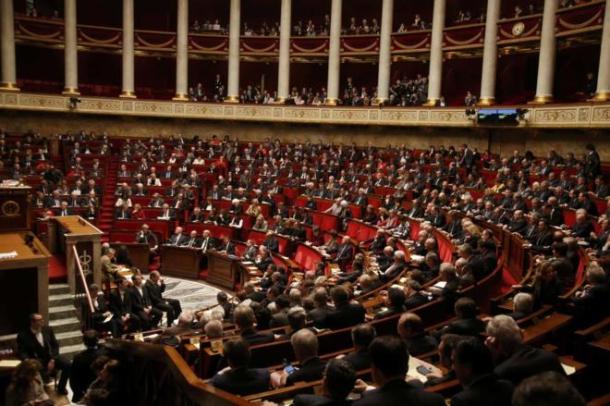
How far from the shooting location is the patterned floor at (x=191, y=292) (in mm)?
13250

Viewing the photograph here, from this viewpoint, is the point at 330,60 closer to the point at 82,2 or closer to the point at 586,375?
the point at 82,2

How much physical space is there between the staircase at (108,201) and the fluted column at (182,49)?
6.77 meters

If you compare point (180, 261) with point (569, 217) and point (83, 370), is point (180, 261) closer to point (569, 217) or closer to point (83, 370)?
point (83, 370)

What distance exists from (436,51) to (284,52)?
7.32 m

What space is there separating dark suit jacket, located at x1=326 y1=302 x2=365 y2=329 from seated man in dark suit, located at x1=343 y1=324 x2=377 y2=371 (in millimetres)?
1565

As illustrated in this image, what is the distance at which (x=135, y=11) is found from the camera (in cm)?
3083

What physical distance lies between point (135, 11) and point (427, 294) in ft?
93.9

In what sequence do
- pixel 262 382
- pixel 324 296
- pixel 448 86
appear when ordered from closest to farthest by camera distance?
pixel 262 382 < pixel 324 296 < pixel 448 86

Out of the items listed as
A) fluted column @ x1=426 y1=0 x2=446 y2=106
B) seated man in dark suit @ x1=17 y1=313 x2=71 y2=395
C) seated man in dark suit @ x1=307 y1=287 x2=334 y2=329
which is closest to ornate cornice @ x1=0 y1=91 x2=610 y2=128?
fluted column @ x1=426 y1=0 x2=446 y2=106

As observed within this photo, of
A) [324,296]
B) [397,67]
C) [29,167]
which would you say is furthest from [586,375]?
[397,67]

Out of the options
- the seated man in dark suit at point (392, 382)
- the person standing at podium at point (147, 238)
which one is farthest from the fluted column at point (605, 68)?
the seated man in dark suit at point (392, 382)

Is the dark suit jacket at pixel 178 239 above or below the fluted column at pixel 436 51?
below

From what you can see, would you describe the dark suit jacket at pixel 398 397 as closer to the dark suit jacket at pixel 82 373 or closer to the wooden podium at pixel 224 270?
the dark suit jacket at pixel 82 373

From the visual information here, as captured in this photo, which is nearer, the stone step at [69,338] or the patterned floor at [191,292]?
the stone step at [69,338]
